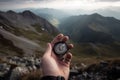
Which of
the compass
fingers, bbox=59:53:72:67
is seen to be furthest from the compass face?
fingers, bbox=59:53:72:67

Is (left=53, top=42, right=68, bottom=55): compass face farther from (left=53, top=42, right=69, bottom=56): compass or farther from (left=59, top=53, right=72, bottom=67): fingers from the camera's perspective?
(left=59, top=53, right=72, bottom=67): fingers

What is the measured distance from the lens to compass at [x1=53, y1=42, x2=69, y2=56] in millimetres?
4824

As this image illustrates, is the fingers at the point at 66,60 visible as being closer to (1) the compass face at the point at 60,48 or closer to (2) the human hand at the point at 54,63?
(2) the human hand at the point at 54,63

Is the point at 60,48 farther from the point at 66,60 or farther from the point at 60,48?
the point at 66,60

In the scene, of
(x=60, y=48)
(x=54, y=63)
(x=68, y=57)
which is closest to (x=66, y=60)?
(x=68, y=57)

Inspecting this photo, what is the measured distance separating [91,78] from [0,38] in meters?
105

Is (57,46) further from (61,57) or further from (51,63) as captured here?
(51,63)

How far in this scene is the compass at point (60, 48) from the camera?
482 centimetres

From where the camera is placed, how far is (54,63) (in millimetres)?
4547

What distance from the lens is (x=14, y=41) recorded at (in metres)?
122

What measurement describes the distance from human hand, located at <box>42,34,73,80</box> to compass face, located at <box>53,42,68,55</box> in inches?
2.7

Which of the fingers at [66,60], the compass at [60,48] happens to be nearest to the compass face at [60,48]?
the compass at [60,48]

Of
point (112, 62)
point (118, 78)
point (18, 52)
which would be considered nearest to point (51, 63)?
point (118, 78)

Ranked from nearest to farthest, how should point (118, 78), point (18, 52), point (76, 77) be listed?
point (118, 78) → point (76, 77) → point (18, 52)
